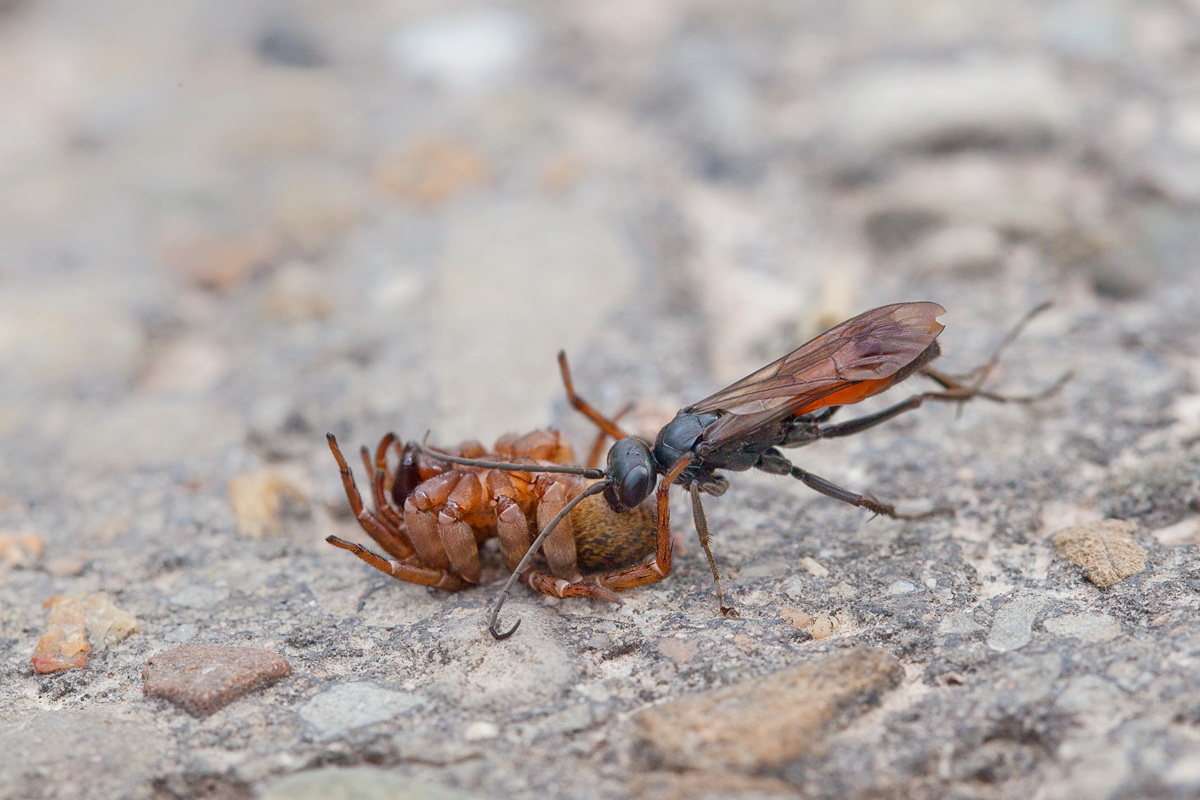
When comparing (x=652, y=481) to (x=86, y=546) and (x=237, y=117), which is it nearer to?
(x=86, y=546)

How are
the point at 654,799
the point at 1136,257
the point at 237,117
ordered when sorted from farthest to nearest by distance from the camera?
1. the point at 237,117
2. the point at 1136,257
3. the point at 654,799

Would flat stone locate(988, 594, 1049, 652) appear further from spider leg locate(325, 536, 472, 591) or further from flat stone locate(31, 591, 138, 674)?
flat stone locate(31, 591, 138, 674)

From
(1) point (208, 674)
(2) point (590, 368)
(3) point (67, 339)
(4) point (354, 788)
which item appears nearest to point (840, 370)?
(2) point (590, 368)

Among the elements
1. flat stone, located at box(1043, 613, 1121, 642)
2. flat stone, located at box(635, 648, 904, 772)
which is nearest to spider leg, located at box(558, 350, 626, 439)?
flat stone, located at box(635, 648, 904, 772)

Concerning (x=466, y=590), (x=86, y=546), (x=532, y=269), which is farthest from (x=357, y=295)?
(x=466, y=590)

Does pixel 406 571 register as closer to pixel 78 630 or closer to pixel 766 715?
pixel 78 630
